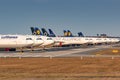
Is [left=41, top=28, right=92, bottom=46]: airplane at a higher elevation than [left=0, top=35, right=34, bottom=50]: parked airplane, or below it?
higher

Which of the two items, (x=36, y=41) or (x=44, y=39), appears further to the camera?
(x=44, y=39)

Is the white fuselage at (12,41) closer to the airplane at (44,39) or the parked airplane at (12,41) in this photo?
the parked airplane at (12,41)

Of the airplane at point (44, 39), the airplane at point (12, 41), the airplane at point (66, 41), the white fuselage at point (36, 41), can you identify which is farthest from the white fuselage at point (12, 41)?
the airplane at point (66, 41)

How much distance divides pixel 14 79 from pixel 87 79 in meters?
5.59

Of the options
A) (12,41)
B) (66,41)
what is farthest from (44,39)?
(66,41)

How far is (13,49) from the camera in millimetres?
98750

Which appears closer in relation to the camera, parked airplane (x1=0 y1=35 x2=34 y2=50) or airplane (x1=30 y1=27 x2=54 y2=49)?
parked airplane (x1=0 y1=35 x2=34 y2=50)

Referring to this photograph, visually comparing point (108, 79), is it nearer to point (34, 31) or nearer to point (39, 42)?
point (39, 42)

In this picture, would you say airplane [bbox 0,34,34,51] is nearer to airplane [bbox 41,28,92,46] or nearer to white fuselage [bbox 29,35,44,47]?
white fuselage [bbox 29,35,44,47]

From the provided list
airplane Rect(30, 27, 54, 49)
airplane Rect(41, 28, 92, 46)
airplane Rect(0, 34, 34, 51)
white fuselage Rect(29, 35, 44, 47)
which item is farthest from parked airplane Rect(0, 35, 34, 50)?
airplane Rect(41, 28, 92, 46)

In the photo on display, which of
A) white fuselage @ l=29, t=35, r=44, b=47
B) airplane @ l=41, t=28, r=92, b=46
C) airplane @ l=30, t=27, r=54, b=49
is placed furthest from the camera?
airplane @ l=41, t=28, r=92, b=46

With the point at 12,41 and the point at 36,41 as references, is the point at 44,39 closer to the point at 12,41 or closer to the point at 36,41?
the point at 36,41

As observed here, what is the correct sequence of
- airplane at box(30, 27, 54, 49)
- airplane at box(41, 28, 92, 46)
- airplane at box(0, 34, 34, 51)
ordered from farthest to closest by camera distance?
airplane at box(41, 28, 92, 46) < airplane at box(30, 27, 54, 49) < airplane at box(0, 34, 34, 51)

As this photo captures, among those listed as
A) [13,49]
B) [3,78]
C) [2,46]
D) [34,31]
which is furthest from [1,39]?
[34,31]
